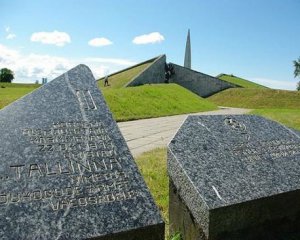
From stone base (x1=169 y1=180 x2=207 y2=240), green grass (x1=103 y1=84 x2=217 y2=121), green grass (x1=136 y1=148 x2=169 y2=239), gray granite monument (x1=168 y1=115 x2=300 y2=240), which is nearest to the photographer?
gray granite monument (x1=168 y1=115 x2=300 y2=240)

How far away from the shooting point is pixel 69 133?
3279mm

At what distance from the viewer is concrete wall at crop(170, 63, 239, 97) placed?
144 ft

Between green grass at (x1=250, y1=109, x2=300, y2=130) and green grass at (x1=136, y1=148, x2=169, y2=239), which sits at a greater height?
green grass at (x1=136, y1=148, x2=169, y2=239)

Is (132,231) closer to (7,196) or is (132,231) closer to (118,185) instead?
(118,185)

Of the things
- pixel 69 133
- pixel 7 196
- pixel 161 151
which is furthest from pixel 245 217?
pixel 161 151

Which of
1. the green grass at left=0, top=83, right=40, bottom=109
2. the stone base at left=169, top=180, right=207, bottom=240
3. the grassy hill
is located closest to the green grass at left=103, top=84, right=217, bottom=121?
the grassy hill

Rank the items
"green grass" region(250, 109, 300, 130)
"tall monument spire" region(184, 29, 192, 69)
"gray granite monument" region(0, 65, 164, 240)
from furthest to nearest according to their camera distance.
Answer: "tall monument spire" region(184, 29, 192, 69) → "green grass" region(250, 109, 300, 130) → "gray granite monument" region(0, 65, 164, 240)

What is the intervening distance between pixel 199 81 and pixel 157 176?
38748 millimetres

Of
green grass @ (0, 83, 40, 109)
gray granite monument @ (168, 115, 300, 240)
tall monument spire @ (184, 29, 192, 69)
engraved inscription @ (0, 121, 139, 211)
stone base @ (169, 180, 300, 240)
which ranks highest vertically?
tall monument spire @ (184, 29, 192, 69)

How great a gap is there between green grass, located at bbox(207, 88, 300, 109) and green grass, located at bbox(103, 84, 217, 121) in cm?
736

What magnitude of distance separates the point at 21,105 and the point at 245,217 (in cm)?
232

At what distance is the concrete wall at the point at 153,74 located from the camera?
118 ft

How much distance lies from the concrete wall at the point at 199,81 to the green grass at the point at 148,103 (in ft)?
46.9

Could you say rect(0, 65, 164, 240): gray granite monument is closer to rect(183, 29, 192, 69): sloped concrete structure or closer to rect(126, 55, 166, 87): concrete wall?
rect(126, 55, 166, 87): concrete wall
